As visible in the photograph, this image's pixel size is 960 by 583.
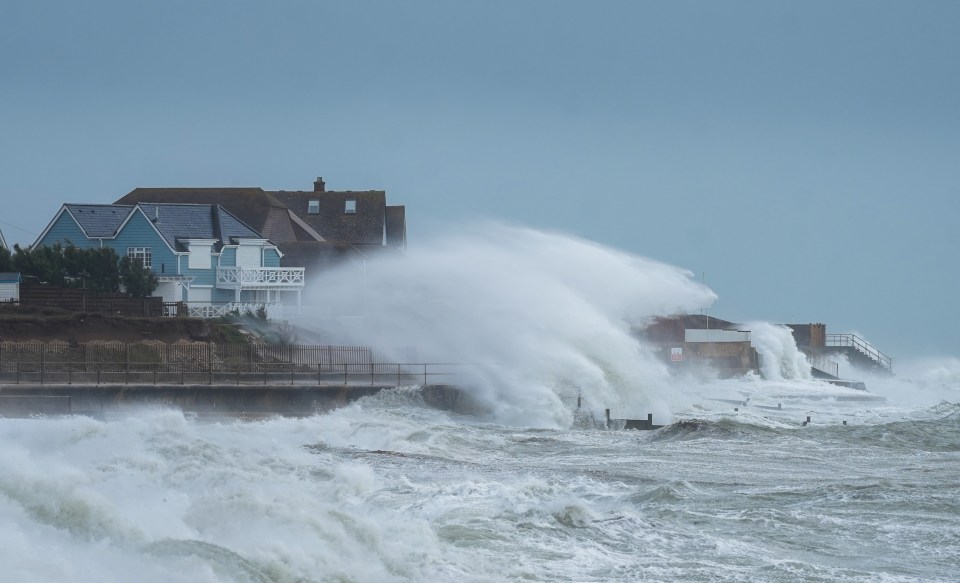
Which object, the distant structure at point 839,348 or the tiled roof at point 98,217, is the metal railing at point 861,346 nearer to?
the distant structure at point 839,348

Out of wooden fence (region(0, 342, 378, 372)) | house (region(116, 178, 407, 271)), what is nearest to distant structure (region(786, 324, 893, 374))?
house (region(116, 178, 407, 271))

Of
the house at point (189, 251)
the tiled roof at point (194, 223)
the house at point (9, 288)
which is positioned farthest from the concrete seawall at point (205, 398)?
the tiled roof at point (194, 223)

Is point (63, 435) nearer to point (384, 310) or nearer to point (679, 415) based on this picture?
point (679, 415)

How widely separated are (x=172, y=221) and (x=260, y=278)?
4594 mm

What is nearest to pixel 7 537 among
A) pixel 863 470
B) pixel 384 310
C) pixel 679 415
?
pixel 863 470

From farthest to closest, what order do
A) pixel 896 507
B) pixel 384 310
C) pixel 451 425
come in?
1. pixel 384 310
2. pixel 451 425
3. pixel 896 507

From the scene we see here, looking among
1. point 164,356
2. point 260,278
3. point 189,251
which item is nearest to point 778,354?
point 260,278

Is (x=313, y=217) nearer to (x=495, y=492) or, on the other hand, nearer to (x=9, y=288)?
(x=9, y=288)

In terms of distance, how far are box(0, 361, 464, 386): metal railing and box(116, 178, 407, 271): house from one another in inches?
613

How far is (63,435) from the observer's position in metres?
17.2

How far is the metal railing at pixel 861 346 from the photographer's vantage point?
67.8 m

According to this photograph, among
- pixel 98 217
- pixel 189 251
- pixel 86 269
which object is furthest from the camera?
pixel 98 217

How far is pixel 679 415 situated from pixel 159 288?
23.0m

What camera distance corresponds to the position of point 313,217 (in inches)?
2616
